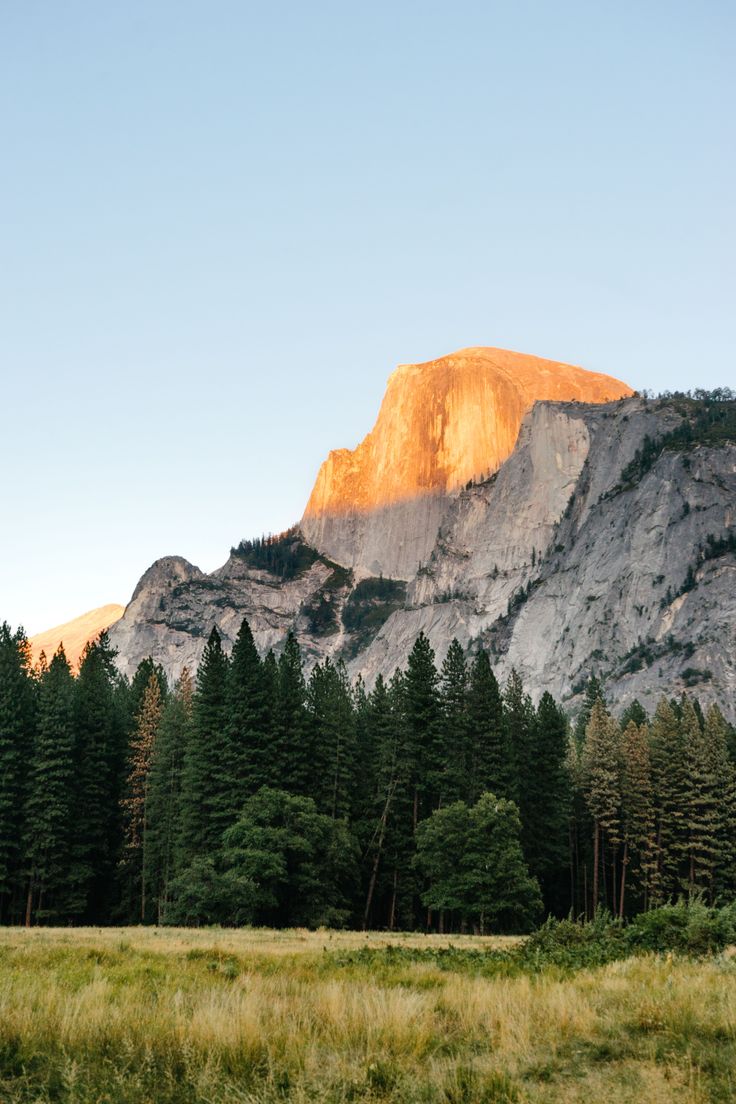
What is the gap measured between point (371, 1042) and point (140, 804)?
195 ft

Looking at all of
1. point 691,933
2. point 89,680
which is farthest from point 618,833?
point 691,933

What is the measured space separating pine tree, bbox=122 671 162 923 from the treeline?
0.59ft

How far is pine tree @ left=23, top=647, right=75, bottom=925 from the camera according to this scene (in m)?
59.0

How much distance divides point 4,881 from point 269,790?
18.8 m

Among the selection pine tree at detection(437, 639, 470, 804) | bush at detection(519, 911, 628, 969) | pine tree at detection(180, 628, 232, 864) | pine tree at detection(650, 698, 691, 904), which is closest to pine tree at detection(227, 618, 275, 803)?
pine tree at detection(180, 628, 232, 864)

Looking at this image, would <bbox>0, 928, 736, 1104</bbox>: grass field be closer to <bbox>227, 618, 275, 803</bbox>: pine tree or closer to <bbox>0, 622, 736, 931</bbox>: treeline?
<bbox>0, 622, 736, 931</bbox>: treeline

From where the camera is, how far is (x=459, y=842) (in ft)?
188

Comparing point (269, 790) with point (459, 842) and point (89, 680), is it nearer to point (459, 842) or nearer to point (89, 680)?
point (459, 842)

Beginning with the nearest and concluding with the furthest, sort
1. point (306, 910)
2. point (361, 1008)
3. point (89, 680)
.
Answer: point (361, 1008), point (306, 910), point (89, 680)

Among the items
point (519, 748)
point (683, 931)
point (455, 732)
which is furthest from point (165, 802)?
point (683, 931)

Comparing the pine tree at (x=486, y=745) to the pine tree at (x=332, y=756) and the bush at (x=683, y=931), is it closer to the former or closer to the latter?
the pine tree at (x=332, y=756)

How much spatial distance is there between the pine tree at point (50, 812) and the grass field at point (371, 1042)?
48.8m

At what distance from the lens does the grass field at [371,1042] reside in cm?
896

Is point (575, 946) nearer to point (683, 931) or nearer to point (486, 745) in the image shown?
point (683, 931)
